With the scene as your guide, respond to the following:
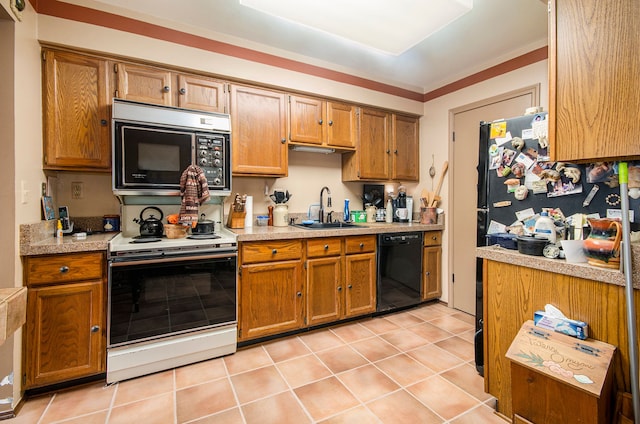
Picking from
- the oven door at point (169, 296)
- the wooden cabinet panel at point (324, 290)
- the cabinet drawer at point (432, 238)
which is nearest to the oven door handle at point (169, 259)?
the oven door at point (169, 296)

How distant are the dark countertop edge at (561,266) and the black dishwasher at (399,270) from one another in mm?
Result: 1230

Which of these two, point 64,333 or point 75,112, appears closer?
point 64,333

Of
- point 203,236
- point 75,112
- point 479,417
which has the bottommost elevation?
point 479,417

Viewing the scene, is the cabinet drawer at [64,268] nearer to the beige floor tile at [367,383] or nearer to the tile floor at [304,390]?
the tile floor at [304,390]

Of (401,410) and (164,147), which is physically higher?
(164,147)

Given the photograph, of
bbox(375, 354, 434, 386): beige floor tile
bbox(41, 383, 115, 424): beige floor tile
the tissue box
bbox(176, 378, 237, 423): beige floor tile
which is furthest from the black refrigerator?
bbox(41, 383, 115, 424): beige floor tile

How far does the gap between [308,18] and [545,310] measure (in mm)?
2248

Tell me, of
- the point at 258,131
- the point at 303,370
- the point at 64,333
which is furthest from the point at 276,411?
the point at 258,131

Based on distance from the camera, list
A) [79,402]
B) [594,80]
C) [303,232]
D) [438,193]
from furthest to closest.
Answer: [438,193], [303,232], [79,402], [594,80]

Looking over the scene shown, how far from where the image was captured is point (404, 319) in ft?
9.87

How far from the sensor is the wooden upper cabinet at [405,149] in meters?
3.54

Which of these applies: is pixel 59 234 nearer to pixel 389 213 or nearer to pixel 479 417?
pixel 479 417

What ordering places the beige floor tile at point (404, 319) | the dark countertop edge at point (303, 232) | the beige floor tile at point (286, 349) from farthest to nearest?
the beige floor tile at point (404, 319) < the dark countertop edge at point (303, 232) < the beige floor tile at point (286, 349)

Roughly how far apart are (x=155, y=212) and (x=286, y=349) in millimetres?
1554
